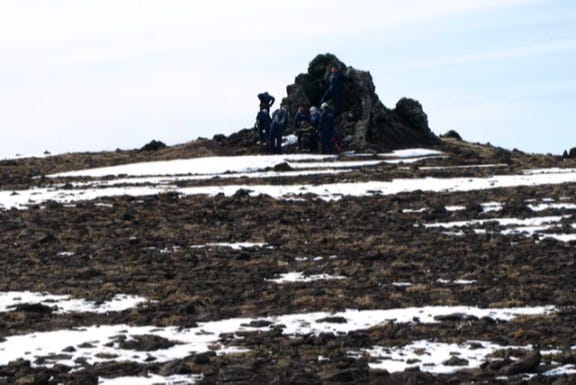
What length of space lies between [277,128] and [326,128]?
185 centimetres

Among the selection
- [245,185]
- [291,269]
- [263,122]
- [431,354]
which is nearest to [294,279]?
[291,269]

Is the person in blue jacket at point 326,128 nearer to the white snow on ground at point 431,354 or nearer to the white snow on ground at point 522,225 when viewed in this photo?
the white snow on ground at point 522,225

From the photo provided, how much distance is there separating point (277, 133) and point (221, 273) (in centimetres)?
2646

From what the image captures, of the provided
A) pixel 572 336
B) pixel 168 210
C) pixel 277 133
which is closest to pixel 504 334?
pixel 572 336

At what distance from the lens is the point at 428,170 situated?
1416 inches

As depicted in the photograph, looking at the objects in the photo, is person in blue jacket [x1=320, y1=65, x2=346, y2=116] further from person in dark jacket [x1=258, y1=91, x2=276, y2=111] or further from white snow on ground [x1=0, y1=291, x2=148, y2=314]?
white snow on ground [x1=0, y1=291, x2=148, y2=314]

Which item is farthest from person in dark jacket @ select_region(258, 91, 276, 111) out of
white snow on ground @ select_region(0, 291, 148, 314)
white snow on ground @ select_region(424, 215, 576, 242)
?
white snow on ground @ select_region(0, 291, 148, 314)

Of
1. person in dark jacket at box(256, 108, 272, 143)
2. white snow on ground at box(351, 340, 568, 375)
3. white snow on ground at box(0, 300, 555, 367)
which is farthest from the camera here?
person in dark jacket at box(256, 108, 272, 143)

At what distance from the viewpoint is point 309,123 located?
45.0 meters

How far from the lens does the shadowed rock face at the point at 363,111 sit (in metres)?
47.3

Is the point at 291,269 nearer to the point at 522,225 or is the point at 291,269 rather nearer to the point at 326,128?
the point at 522,225

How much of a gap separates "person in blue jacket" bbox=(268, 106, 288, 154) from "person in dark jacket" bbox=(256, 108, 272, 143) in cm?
62

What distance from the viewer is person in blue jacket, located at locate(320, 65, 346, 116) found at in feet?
150

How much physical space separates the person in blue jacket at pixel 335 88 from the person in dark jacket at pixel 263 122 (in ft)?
7.85
